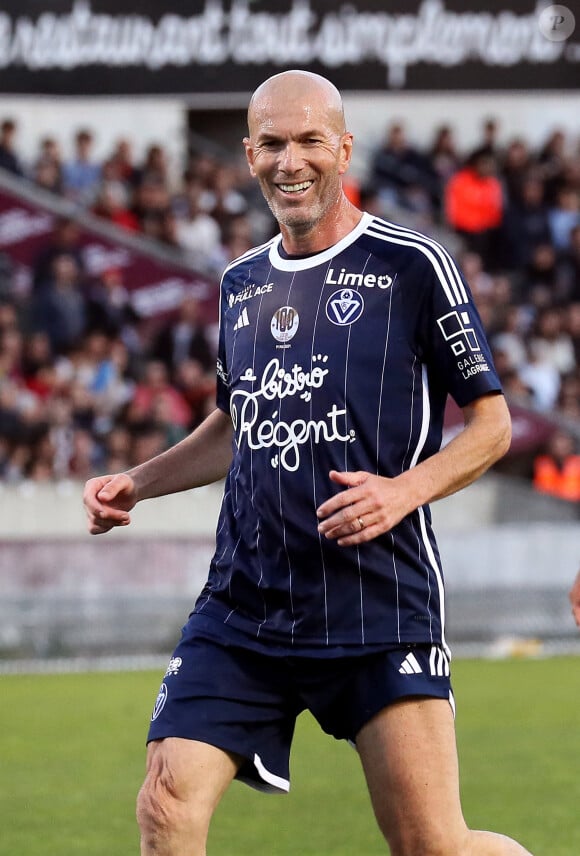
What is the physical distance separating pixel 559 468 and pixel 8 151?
7.62m

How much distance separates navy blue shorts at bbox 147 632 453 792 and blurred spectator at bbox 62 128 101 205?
53.5ft

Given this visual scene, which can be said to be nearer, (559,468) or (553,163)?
(559,468)

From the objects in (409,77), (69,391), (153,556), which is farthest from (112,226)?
(153,556)

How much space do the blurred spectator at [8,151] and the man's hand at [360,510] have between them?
1659 cm

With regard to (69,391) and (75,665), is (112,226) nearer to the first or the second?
(69,391)

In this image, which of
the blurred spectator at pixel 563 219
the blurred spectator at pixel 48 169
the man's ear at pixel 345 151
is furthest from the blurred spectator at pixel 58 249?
the man's ear at pixel 345 151

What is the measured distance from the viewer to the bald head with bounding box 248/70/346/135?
4.88 metres

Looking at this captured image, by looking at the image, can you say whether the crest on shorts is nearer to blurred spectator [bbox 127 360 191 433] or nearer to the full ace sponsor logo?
the full ace sponsor logo

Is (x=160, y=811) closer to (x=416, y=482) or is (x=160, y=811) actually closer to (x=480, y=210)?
(x=416, y=482)

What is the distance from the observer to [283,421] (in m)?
4.83

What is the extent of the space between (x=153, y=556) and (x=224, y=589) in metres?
10.6

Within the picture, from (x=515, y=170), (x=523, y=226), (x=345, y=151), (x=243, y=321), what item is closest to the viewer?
(x=345, y=151)

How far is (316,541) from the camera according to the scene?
478cm

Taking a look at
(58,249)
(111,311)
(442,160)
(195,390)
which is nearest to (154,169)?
(58,249)
